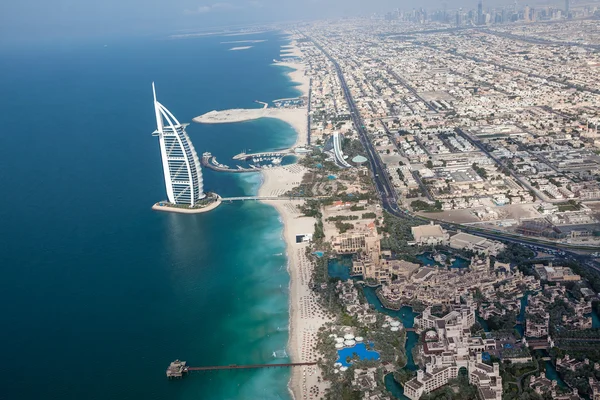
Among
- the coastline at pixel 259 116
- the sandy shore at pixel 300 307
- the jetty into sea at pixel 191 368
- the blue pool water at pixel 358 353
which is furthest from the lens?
the coastline at pixel 259 116

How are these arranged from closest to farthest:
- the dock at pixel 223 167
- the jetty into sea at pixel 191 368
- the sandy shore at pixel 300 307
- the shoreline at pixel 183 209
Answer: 1. the sandy shore at pixel 300 307
2. the jetty into sea at pixel 191 368
3. the shoreline at pixel 183 209
4. the dock at pixel 223 167

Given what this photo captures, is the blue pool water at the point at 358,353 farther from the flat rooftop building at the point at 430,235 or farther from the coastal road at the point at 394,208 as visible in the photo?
the coastal road at the point at 394,208

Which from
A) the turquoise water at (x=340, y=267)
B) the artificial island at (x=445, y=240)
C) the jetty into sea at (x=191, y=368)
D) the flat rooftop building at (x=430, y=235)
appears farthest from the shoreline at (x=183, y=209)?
the jetty into sea at (x=191, y=368)

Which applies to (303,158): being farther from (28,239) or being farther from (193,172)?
(28,239)

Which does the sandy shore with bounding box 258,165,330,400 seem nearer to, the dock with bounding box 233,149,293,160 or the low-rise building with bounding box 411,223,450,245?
the low-rise building with bounding box 411,223,450,245

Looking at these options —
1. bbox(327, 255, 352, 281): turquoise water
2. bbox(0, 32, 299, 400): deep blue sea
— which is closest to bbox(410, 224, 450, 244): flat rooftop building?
bbox(327, 255, 352, 281): turquoise water

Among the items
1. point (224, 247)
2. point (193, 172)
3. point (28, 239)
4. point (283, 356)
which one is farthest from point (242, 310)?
point (28, 239)
